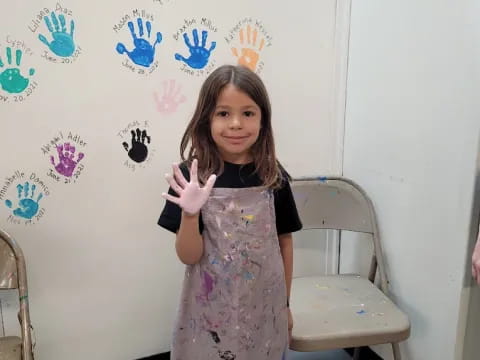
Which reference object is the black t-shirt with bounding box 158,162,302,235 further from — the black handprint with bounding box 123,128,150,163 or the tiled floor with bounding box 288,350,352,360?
the tiled floor with bounding box 288,350,352,360

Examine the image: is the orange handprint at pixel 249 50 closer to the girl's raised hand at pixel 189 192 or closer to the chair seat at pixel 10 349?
the girl's raised hand at pixel 189 192

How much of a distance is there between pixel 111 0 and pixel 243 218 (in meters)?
0.82

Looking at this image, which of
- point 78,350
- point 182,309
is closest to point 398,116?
point 182,309

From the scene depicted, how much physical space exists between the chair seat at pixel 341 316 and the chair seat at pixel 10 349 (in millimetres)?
750

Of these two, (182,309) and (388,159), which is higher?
(388,159)

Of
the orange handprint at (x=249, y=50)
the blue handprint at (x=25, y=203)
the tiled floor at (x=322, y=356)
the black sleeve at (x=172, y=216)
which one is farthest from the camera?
the tiled floor at (x=322, y=356)

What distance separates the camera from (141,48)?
133 centimetres

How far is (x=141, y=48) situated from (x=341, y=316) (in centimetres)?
106

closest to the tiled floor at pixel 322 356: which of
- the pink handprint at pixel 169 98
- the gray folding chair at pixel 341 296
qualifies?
the gray folding chair at pixel 341 296

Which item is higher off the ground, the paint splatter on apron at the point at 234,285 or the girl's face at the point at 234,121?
the girl's face at the point at 234,121

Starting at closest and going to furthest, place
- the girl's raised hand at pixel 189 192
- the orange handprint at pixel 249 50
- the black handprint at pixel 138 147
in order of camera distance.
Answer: the girl's raised hand at pixel 189 192, the black handprint at pixel 138 147, the orange handprint at pixel 249 50

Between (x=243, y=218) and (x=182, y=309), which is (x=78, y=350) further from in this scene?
(x=243, y=218)

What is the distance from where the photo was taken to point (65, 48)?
4.06 feet

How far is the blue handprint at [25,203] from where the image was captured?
1.26m
